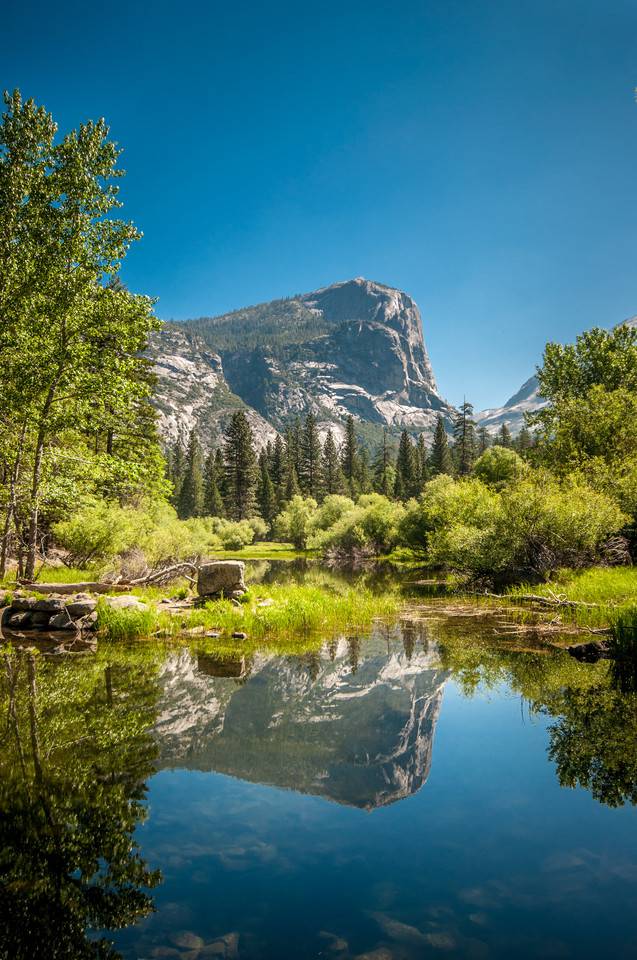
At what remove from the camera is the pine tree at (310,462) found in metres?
109

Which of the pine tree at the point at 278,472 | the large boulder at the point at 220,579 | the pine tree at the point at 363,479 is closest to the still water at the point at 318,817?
the large boulder at the point at 220,579

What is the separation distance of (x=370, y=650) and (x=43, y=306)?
14.5 metres

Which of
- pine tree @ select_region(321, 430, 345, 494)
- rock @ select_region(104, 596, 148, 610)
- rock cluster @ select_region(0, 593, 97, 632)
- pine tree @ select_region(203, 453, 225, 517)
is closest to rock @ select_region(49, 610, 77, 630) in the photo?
rock cluster @ select_region(0, 593, 97, 632)

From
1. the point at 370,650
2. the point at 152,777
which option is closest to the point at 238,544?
the point at 370,650

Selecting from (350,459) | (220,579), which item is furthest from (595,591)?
(350,459)

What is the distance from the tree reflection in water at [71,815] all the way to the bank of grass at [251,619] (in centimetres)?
524

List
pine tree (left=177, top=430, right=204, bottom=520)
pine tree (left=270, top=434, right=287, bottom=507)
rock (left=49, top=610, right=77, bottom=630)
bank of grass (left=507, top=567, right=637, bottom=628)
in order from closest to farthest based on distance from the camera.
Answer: bank of grass (left=507, top=567, right=637, bottom=628) → rock (left=49, top=610, right=77, bottom=630) → pine tree (left=270, top=434, right=287, bottom=507) → pine tree (left=177, top=430, right=204, bottom=520)

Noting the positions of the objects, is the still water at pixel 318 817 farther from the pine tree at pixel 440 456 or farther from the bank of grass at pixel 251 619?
the pine tree at pixel 440 456

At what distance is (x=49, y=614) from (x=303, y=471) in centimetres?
9741

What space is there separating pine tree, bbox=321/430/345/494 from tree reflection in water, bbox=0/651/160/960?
9693 cm

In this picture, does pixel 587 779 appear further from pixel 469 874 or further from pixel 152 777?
pixel 152 777

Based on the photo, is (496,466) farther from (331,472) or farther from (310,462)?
(310,462)

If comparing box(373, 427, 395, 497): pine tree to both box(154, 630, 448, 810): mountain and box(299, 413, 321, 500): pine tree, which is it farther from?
box(154, 630, 448, 810): mountain

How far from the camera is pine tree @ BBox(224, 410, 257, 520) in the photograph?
92.6 meters
